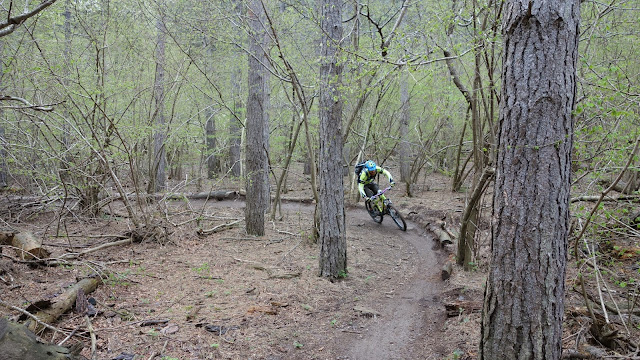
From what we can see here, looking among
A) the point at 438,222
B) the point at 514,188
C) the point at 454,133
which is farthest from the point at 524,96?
the point at 454,133

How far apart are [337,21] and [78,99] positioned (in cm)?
563

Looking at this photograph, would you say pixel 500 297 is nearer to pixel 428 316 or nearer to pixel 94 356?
pixel 428 316

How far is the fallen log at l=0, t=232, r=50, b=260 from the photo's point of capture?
5.40 meters

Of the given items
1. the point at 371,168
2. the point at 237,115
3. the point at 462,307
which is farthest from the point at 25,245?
the point at 237,115

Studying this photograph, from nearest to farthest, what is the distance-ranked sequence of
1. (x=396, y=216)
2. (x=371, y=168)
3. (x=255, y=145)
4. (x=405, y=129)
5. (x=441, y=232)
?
(x=255, y=145)
(x=441, y=232)
(x=371, y=168)
(x=396, y=216)
(x=405, y=129)

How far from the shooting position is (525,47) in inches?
107

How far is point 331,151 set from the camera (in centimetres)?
620

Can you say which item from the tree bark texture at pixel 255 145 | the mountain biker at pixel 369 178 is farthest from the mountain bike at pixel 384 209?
the tree bark texture at pixel 255 145

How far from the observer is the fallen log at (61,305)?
11.9 feet

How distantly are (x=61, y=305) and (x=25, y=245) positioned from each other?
2.16m

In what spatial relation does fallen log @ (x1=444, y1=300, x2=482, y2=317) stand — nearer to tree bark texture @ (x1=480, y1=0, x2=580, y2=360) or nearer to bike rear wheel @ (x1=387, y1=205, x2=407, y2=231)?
tree bark texture @ (x1=480, y1=0, x2=580, y2=360)

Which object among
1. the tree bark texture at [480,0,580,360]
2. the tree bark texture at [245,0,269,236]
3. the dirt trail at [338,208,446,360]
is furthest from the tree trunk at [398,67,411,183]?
the tree bark texture at [480,0,580,360]

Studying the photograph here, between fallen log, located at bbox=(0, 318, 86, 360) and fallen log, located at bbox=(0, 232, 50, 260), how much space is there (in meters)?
2.76

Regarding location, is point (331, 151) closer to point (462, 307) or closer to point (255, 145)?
point (462, 307)
